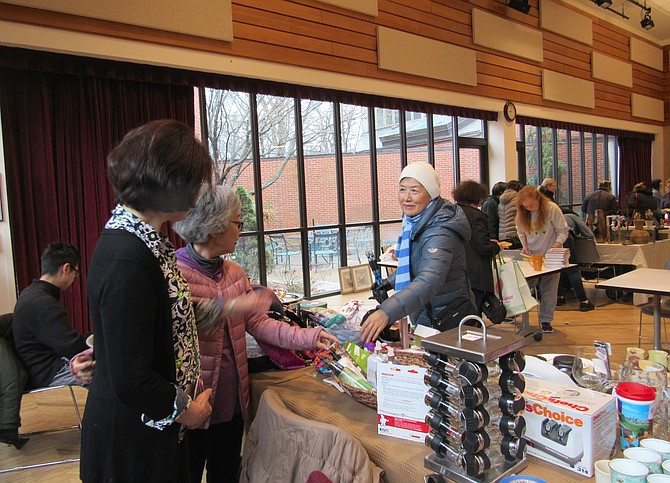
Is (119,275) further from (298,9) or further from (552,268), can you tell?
(298,9)

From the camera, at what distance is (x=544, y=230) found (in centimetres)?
520

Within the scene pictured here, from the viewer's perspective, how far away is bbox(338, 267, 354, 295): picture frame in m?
6.32

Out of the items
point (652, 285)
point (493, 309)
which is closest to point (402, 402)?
point (493, 309)

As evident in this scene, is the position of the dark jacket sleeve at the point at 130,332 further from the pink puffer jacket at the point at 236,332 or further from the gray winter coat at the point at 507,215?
the gray winter coat at the point at 507,215

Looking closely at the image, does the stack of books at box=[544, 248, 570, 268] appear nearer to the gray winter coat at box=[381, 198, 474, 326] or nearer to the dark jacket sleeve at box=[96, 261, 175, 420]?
the gray winter coat at box=[381, 198, 474, 326]

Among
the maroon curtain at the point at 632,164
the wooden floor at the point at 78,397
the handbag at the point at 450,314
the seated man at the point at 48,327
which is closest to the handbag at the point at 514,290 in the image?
the wooden floor at the point at 78,397

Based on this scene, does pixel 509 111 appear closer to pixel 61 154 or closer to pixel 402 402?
pixel 61 154

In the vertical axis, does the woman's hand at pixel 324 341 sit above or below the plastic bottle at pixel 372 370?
above

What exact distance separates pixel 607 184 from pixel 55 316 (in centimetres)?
801

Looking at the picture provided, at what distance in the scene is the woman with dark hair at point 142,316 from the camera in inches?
41.9

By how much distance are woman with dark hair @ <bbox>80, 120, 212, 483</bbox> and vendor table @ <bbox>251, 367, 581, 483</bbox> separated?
45 centimetres

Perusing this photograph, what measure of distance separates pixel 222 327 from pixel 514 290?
313 cm

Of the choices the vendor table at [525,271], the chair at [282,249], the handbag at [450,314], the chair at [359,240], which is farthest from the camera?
the chair at [359,240]

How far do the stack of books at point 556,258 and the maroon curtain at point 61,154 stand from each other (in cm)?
417
